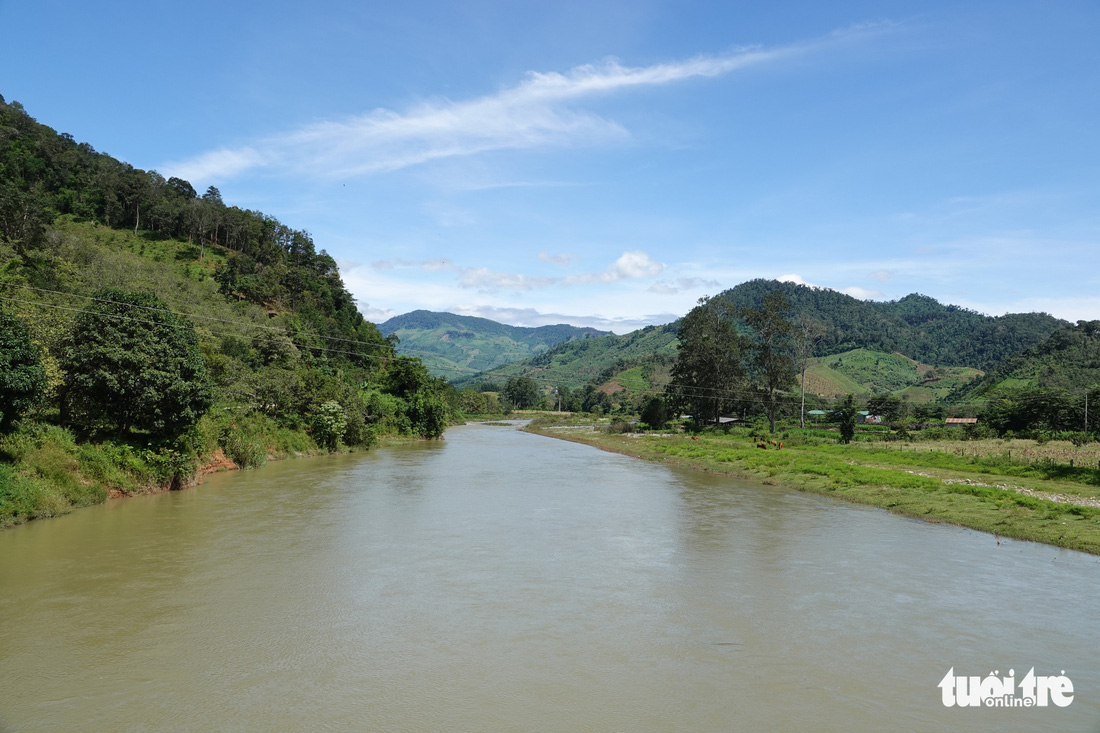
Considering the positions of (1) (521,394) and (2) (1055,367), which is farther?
(1) (521,394)

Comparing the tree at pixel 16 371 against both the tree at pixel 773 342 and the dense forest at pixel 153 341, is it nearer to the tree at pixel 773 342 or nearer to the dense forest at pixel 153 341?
the dense forest at pixel 153 341

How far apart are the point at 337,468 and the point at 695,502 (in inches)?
744

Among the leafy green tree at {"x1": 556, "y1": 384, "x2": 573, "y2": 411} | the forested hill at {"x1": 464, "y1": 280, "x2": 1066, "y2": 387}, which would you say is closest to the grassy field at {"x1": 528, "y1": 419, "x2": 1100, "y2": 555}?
the leafy green tree at {"x1": 556, "y1": 384, "x2": 573, "y2": 411}

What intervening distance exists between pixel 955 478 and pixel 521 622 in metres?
23.0

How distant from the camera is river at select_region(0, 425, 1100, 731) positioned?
7.77 meters

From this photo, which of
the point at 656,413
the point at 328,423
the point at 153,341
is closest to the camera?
the point at 153,341

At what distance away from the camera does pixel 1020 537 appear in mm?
17109

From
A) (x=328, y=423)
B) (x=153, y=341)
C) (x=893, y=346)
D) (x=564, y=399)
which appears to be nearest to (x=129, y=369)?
(x=153, y=341)

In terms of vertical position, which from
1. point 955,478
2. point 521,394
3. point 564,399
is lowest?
point 955,478

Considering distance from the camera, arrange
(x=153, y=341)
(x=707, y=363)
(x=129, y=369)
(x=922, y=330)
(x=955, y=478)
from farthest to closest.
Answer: (x=922, y=330), (x=707, y=363), (x=955, y=478), (x=153, y=341), (x=129, y=369)

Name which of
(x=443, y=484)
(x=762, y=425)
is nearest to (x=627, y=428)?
(x=762, y=425)

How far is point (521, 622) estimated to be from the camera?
10695mm

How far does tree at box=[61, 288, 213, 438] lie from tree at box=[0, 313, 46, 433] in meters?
3.32

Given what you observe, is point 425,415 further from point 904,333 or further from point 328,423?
point 904,333
